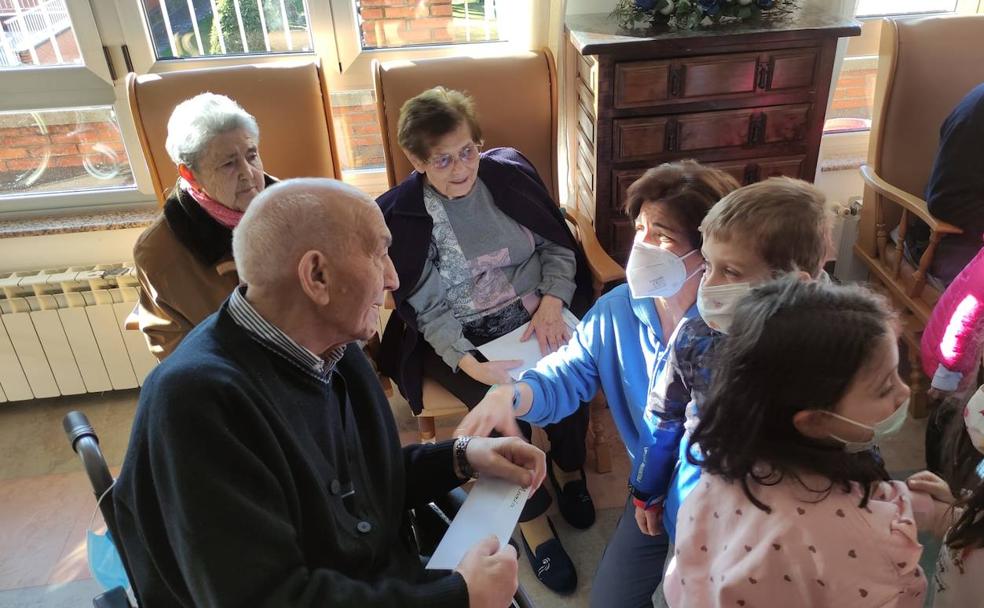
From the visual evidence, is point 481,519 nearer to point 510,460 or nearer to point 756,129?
point 510,460

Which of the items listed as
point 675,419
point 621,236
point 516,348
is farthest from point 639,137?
point 675,419

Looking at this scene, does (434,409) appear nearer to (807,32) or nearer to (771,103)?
(771,103)

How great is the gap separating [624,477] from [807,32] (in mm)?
1515

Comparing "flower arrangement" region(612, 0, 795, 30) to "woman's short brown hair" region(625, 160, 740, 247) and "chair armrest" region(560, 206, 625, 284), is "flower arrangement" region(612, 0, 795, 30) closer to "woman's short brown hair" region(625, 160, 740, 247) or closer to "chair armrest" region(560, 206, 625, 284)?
"chair armrest" region(560, 206, 625, 284)

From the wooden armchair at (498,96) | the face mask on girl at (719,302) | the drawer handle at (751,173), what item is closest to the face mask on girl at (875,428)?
the face mask on girl at (719,302)

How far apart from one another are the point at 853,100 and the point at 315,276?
2.88m

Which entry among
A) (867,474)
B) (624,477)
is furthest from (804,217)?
(624,477)

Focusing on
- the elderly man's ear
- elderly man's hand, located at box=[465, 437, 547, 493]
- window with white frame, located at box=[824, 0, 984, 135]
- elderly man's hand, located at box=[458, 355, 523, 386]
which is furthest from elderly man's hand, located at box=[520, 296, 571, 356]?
window with white frame, located at box=[824, 0, 984, 135]

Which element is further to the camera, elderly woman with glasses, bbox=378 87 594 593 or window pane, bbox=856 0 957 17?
window pane, bbox=856 0 957 17

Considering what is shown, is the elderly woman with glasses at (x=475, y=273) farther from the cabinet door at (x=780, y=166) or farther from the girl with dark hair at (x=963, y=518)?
the girl with dark hair at (x=963, y=518)

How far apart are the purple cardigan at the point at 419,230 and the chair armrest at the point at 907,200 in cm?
106

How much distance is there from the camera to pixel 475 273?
217 centimetres

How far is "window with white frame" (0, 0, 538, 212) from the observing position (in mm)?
2551

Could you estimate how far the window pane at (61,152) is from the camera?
2678mm
